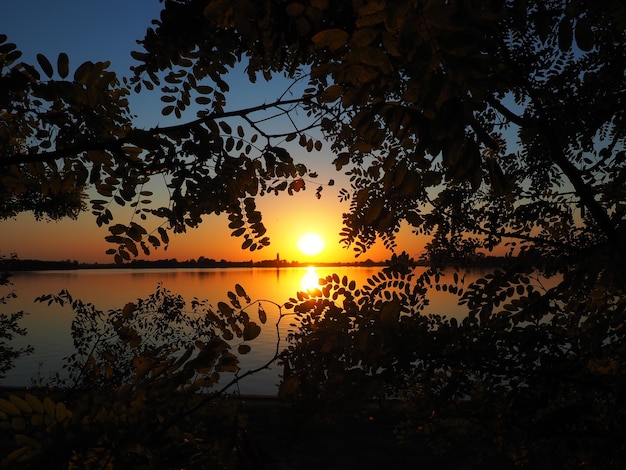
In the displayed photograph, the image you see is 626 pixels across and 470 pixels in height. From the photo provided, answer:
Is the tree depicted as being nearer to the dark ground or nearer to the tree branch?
the tree branch

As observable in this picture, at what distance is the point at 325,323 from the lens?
3.25 meters

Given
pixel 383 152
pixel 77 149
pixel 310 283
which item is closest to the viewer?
pixel 77 149

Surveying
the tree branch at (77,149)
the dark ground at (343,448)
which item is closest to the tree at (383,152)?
the tree branch at (77,149)

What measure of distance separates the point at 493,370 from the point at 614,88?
3.40 meters

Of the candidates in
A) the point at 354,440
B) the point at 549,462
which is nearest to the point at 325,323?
the point at 549,462

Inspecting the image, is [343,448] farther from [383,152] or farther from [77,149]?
[77,149]

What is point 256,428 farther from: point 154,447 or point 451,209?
point 154,447

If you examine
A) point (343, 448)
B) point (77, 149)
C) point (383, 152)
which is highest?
point (383, 152)

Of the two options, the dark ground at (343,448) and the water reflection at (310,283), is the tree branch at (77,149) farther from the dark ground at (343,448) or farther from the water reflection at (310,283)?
the dark ground at (343,448)

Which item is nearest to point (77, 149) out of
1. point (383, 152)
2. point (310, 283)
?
point (383, 152)

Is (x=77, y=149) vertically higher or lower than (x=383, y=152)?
lower

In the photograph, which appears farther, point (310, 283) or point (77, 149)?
point (310, 283)

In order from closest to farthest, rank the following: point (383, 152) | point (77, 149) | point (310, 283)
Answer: point (77, 149) → point (383, 152) → point (310, 283)

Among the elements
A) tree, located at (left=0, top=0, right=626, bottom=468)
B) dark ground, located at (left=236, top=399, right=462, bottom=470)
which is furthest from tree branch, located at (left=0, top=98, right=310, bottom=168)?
dark ground, located at (left=236, top=399, right=462, bottom=470)
